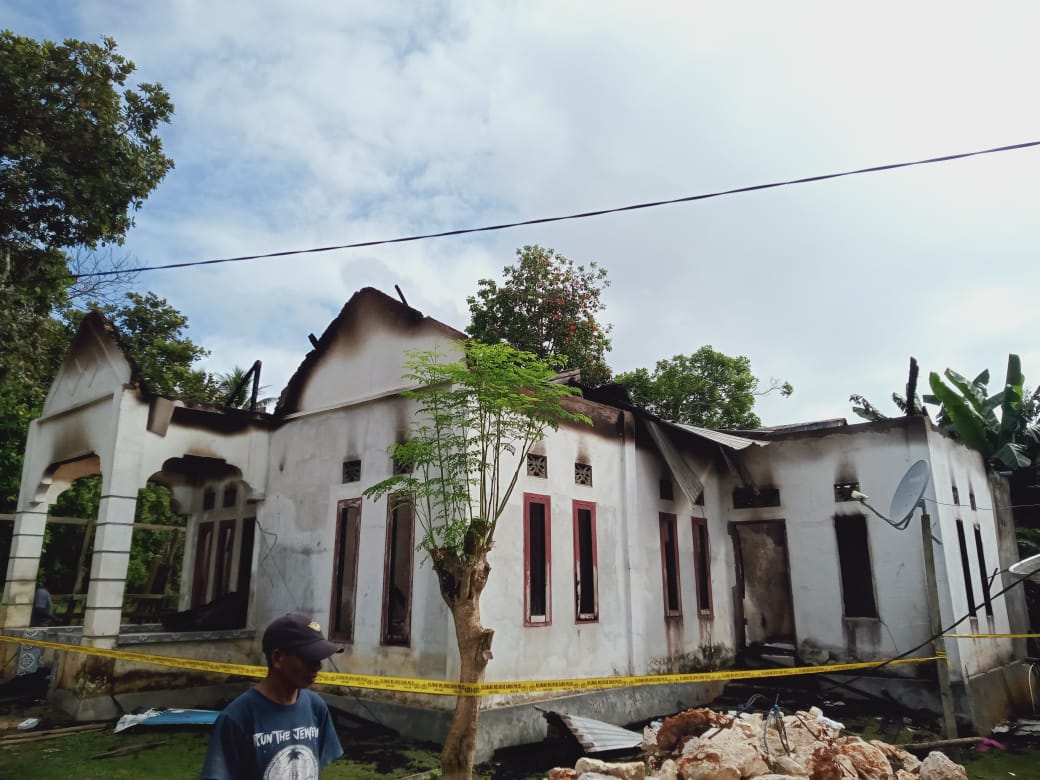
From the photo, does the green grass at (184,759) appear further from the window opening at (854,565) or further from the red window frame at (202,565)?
the red window frame at (202,565)

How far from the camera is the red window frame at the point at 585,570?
933cm

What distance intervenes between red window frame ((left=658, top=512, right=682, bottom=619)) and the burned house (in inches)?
1.6

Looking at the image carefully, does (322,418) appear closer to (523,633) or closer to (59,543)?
(523,633)

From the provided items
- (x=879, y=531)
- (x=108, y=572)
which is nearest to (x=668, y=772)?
(x=879, y=531)

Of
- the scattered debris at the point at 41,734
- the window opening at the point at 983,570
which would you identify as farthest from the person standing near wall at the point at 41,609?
the window opening at the point at 983,570

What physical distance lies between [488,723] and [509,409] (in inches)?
145

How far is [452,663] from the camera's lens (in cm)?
788

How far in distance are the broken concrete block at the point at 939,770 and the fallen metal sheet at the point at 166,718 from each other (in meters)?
7.70

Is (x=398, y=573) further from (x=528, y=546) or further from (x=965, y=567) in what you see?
(x=965, y=567)

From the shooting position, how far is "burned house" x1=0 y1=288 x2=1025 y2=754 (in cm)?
874

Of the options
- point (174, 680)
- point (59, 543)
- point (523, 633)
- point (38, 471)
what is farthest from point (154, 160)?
point (59, 543)

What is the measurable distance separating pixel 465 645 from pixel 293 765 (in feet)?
11.2

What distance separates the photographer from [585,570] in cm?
955

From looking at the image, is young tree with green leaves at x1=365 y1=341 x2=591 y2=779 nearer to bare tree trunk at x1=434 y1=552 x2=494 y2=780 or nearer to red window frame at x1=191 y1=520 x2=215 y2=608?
bare tree trunk at x1=434 y1=552 x2=494 y2=780
